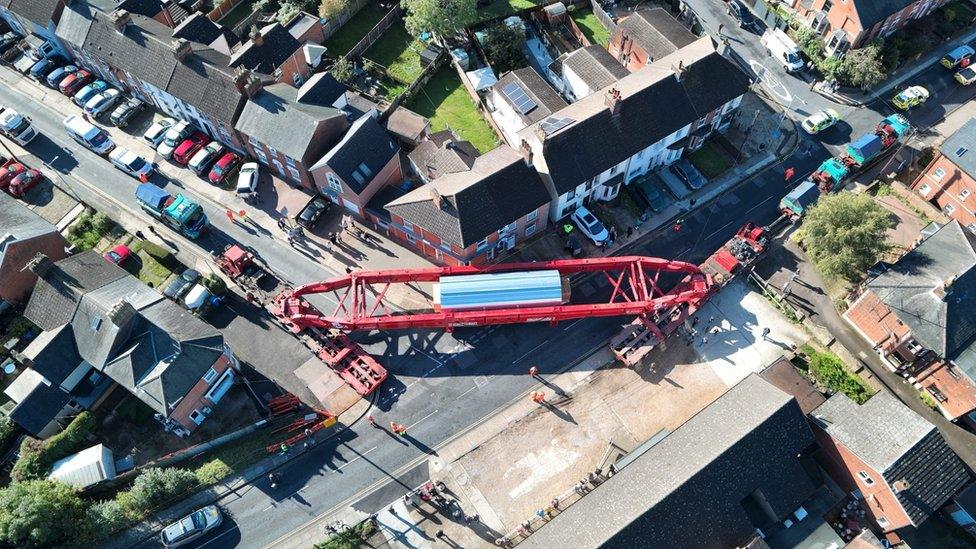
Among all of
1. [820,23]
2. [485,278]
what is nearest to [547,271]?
[485,278]

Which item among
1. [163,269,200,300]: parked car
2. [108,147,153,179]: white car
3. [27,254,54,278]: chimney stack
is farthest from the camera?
[108,147,153,179]: white car

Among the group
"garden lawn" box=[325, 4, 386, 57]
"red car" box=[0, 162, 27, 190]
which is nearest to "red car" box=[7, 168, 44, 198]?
"red car" box=[0, 162, 27, 190]

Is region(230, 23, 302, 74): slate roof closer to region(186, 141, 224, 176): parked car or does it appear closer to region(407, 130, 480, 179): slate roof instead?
region(186, 141, 224, 176): parked car

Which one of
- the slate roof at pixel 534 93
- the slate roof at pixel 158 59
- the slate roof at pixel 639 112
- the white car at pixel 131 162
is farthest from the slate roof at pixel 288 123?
the slate roof at pixel 639 112

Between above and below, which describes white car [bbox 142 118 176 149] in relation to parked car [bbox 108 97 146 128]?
below

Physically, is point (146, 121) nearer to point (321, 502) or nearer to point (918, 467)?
point (321, 502)

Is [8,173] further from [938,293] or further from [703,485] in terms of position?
[938,293]

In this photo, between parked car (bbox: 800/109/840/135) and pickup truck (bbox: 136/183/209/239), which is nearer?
pickup truck (bbox: 136/183/209/239)
